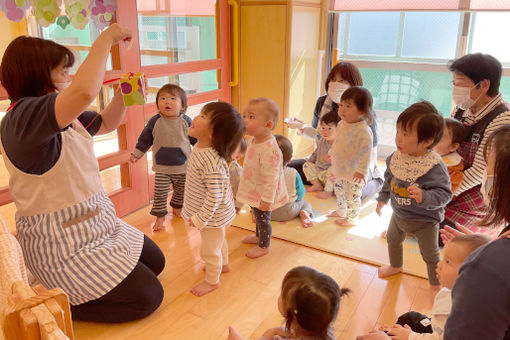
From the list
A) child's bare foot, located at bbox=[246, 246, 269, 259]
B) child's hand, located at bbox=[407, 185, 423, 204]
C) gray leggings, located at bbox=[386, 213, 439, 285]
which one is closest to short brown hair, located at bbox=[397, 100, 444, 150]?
child's hand, located at bbox=[407, 185, 423, 204]

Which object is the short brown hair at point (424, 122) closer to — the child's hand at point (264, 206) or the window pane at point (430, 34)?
the child's hand at point (264, 206)

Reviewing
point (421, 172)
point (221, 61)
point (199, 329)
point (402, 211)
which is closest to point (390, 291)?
point (402, 211)

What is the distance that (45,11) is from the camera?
2.08 metres

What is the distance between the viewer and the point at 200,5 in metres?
3.13

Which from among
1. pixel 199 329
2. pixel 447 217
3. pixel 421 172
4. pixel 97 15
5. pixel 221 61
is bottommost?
pixel 199 329

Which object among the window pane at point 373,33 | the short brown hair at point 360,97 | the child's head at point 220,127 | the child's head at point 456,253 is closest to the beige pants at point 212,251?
the child's head at point 220,127

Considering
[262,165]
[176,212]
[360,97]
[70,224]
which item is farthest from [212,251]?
[360,97]

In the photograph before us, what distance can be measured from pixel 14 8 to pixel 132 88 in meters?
0.80

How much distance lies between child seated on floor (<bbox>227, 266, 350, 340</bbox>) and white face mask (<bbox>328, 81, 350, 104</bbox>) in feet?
6.08

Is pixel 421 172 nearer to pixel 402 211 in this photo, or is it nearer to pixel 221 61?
pixel 402 211

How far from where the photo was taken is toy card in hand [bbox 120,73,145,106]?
1653 millimetres

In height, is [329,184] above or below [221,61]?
below

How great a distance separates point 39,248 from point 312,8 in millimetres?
2961

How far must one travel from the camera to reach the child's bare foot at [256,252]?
2232 mm
